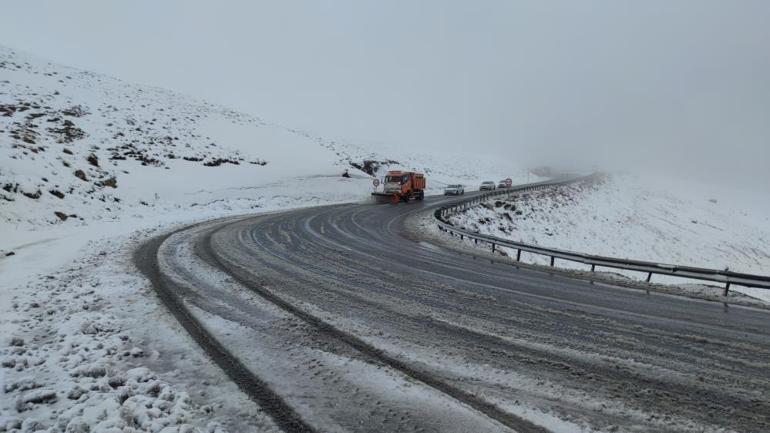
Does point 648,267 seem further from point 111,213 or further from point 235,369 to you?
point 111,213

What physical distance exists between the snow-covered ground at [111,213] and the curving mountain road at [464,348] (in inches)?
24.8

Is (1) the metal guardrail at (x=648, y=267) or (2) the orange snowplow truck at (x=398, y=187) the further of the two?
(2) the orange snowplow truck at (x=398, y=187)

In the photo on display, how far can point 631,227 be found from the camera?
31156 millimetres

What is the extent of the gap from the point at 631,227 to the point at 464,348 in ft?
103

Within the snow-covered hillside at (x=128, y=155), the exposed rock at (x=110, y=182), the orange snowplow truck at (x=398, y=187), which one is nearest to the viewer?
the snow-covered hillside at (x=128, y=155)

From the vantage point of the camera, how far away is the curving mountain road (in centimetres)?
377

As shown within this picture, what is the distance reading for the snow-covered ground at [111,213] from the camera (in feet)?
12.6

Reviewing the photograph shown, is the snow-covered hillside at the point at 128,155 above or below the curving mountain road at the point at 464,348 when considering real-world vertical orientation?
above

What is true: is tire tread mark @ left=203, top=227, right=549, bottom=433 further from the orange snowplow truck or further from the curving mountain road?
the orange snowplow truck

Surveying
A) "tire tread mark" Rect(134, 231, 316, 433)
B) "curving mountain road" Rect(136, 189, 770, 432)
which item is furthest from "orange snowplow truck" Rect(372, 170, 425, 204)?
"tire tread mark" Rect(134, 231, 316, 433)

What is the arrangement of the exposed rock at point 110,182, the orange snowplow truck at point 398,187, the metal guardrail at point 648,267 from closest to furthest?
1. the metal guardrail at point 648,267
2. the exposed rock at point 110,182
3. the orange snowplow truck at point 398,187

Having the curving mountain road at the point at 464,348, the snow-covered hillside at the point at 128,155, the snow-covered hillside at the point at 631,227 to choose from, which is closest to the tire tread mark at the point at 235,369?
the curving mountain road at the point at 464,348

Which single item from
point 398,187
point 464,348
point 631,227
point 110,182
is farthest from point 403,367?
point 631,227

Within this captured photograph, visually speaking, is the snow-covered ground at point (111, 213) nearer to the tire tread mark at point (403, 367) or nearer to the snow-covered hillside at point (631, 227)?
the tire tread mark at point (403, 367)
